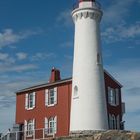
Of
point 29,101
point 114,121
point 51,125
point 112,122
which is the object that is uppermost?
point 29,101

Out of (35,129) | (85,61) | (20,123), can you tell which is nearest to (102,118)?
(85,61)

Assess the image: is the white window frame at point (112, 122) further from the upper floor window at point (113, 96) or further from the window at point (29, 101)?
the window at point (29, 101)

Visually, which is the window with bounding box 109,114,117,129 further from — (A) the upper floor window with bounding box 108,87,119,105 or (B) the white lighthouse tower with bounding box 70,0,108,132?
(B) the white lighthouse tower with bounding box 70,0,108,132

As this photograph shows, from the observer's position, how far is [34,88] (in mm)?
38969

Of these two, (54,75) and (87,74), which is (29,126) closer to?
(54,75)

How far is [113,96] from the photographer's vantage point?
39.2m

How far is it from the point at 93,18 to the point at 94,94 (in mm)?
6075

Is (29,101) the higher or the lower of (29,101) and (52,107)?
the higher

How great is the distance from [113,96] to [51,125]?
6.55 metres

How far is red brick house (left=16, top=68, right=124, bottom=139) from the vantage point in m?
36.0

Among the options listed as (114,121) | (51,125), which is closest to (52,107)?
(51,125)

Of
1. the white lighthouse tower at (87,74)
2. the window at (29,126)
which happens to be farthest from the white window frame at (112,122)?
the window at (29,126)

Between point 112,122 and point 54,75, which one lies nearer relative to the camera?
point 112,122

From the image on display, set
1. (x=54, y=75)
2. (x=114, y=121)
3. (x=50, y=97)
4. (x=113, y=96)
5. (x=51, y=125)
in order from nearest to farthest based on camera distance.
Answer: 1. (x=51, y=125)
2. (x=50, y=97)
3. (x=114, y=121)
4. (x=54, y=75)
5. (x=113, y=96)
